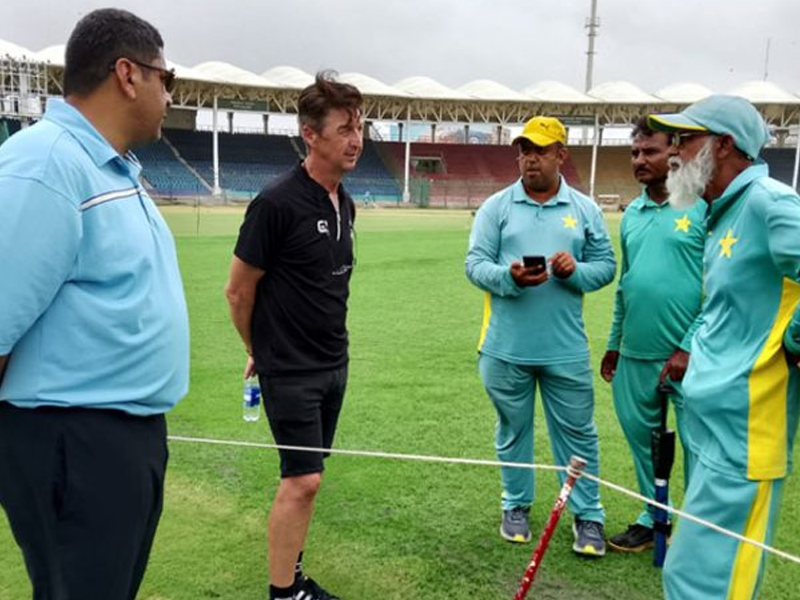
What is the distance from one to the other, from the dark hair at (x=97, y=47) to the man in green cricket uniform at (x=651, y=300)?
2.51 m

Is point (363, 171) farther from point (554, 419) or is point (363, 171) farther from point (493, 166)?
point (554, 419)

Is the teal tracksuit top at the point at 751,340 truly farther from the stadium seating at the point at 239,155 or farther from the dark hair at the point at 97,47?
the stadium seating at the point at 239,155

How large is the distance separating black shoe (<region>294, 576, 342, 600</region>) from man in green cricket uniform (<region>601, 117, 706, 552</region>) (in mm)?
1544

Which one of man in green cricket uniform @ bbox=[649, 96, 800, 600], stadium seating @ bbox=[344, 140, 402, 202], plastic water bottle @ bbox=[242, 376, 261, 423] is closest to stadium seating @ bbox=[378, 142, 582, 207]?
stadium seating @ bbox=[344, 140, 402, 202]

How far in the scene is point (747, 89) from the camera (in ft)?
184

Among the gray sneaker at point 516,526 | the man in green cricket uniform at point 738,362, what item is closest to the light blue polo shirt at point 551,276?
the gray sneaker at point 516,526

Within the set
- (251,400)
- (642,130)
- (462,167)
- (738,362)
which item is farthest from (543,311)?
(462,167)

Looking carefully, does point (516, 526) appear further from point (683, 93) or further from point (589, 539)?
point (683, 93)

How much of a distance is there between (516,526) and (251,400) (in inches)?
79.3

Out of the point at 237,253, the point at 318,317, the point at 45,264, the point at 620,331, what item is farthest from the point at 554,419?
the point at 45,264

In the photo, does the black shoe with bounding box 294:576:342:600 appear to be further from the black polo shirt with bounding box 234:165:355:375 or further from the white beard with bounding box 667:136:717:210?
the white beard with bounding box 667:136:717:210

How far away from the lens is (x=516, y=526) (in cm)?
378

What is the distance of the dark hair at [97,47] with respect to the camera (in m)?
1.88

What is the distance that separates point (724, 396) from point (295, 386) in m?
1.66
